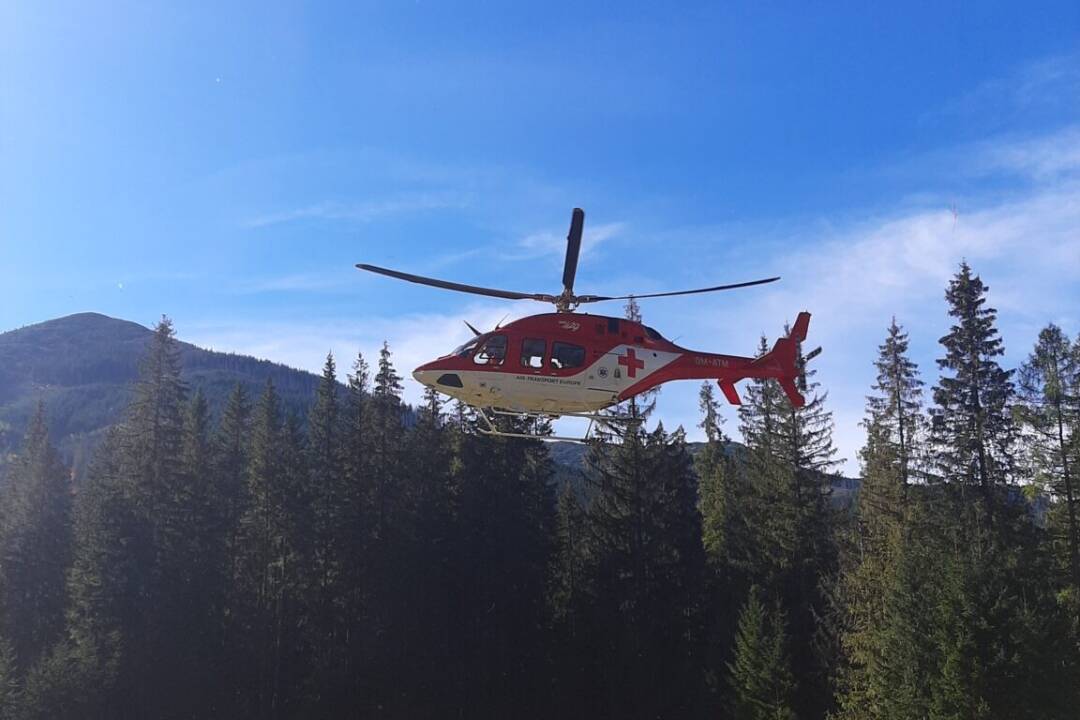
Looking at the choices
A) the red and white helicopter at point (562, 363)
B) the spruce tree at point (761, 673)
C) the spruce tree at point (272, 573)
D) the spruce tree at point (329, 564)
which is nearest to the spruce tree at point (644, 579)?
the spruce tree at point (761, 673)

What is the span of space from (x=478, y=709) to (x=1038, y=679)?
24.2m

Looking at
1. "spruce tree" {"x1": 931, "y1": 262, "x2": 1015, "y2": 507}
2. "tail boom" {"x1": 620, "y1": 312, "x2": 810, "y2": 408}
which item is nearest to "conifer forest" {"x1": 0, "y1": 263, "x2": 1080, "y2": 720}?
"spruce tree" {"x1": 931, "y1": 262, "x2": 1015, "y2": 507}

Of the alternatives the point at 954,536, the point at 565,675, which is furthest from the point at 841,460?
the point at 565,675

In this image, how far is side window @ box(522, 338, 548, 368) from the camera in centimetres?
1928

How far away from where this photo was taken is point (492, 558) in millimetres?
43562

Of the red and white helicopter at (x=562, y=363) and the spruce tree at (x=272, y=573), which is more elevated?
the red and white helicopter at (x=562, y=363)

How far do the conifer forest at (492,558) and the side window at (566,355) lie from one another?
16.0 m

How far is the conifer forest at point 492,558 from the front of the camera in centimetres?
3509

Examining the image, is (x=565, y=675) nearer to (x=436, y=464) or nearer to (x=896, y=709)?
(x=436, y=464)

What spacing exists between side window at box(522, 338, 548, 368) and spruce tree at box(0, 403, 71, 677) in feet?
122

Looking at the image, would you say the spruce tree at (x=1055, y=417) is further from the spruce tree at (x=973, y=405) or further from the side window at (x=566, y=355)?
the side window at (x=566, y=355)

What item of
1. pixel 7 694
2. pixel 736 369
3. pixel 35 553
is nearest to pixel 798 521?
pixel 736 369

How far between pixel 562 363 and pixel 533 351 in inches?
26.9

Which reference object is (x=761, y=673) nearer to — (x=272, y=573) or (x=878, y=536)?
(x=878, y=536)
